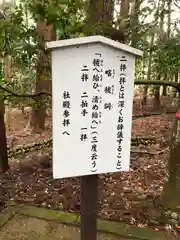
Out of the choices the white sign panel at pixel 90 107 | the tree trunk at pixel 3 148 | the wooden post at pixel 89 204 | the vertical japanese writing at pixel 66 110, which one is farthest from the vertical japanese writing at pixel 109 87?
the tree trunk at pixel 3 148

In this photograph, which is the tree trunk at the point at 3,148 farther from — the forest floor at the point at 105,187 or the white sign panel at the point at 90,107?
the white sign panel at the point at 90,107

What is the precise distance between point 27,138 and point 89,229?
7.17m

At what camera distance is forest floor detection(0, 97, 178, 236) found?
3887 millimetres

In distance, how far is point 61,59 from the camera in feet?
6.66

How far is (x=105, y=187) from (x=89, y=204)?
2173 mm

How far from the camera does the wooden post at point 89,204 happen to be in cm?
241

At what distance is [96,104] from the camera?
7.09ft

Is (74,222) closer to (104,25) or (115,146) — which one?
(115,146)

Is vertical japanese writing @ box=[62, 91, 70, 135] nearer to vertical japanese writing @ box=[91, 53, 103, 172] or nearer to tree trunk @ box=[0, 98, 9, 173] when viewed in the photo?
vertical japanese writing @ box=[91, 53, 103, 172]

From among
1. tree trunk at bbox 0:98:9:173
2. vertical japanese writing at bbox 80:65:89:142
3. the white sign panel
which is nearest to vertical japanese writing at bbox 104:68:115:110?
the white sign panel

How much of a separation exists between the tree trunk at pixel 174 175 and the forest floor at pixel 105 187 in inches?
10.6

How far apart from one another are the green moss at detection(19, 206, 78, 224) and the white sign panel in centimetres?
155

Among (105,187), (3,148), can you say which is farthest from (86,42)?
(3,148)

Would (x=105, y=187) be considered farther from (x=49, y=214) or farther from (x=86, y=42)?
(x=86, y=42)
